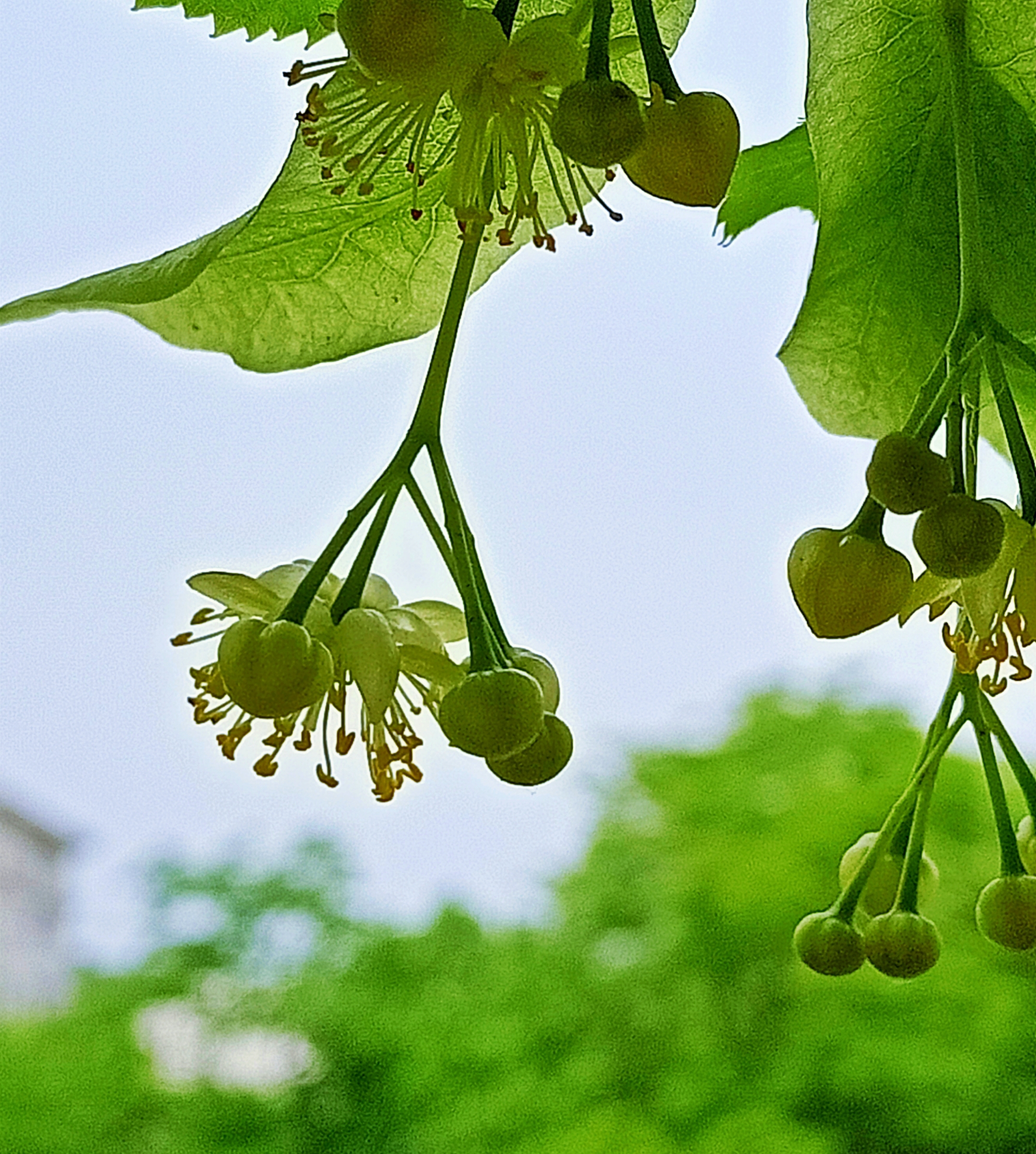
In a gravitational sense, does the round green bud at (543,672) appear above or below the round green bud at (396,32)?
below

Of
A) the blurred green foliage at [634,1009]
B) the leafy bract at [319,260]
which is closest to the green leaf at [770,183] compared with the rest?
the leafy bract at [319,260]

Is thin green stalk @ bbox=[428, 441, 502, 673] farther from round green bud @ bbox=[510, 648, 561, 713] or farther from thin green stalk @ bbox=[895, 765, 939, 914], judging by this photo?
thin green stalk @ bbox=[895, 765, 939, 914]

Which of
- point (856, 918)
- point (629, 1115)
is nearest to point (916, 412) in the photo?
point (856, 918)

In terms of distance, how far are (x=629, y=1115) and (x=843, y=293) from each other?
6.42 ft

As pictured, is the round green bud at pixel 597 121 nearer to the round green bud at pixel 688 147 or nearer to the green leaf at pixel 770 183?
the round green bud at pixel 688 147

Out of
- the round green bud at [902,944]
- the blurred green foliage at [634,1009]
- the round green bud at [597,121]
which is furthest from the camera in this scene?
the blurred green foliage at [634,1009]

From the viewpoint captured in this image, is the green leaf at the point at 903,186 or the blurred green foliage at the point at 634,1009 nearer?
the green leaf at the point at 903,186

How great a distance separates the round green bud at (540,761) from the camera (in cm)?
28

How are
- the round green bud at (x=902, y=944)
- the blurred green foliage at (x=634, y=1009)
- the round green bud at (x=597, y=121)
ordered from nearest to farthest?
the round green bud at (x=597, y=121)
the round green bud at (x=902, y=944)
the blurred green foliage at (x=634, y=1009)

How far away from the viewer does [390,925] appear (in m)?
2.47

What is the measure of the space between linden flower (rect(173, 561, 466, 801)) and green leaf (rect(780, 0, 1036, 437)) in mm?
97

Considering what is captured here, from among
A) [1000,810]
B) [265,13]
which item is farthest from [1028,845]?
[265,13]

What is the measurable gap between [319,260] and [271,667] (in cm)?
11

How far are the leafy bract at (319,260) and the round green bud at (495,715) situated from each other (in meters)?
0.09
